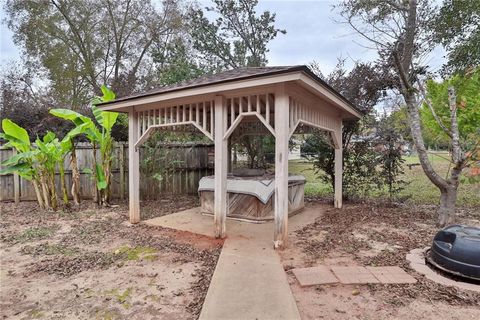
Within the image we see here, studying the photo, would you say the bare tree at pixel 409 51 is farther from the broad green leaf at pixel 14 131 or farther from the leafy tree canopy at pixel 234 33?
the leafy tree canopy at pixel 234 33

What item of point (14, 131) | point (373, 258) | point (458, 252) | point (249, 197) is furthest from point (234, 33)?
point (458, 252)

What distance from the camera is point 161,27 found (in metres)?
17.3

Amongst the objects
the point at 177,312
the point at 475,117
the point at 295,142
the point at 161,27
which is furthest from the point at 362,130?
the point at 161,27

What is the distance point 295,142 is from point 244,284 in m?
7.48

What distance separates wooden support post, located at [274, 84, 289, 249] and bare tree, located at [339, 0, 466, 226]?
8.46 ft

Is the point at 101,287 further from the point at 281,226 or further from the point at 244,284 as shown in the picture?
the point at 281,226

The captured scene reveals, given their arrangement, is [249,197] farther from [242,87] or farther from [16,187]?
[16,187]

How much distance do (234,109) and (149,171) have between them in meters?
4.68

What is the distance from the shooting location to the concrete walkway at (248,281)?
8.38 ft

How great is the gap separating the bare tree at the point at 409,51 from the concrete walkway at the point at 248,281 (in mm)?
3044

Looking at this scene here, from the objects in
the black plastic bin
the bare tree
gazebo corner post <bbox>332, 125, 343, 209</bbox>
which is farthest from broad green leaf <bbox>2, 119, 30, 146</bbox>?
the black plastic bin

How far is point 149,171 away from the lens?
8.65m

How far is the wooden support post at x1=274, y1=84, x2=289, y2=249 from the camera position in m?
4.26

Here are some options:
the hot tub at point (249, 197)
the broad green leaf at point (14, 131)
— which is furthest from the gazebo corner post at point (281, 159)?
the broad green leaf at point (14, 131)
